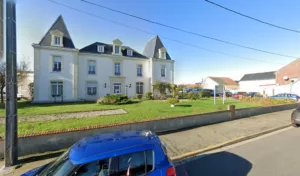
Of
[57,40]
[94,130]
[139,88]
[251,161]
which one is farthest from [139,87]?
[251,161]

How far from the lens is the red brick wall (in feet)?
111

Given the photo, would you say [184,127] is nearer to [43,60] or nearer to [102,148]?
[102,148]

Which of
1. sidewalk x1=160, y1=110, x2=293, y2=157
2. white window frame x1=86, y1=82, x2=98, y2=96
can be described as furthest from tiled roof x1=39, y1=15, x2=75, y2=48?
sidewalk x1=160, y1=110, x2=293, y2=157

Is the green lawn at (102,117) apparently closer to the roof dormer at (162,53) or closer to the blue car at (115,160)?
the blue car at (115,160)

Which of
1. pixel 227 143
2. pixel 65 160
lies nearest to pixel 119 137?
pixel 65 160

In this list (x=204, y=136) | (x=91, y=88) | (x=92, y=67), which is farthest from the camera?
(x=92, y=67)

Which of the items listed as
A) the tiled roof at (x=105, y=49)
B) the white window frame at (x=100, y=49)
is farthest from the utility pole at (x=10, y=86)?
the white window frame at (x=100, y=49)

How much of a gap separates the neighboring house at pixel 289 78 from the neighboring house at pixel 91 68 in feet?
80.6

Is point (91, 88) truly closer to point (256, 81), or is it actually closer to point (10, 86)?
point (10, 86)

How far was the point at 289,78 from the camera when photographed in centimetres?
3453

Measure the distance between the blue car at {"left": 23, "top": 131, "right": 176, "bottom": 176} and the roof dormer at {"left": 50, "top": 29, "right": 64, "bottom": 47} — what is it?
21488mm

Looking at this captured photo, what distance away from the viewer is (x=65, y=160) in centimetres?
249

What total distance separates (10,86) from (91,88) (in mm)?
19727

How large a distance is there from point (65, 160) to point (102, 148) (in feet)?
2.09
